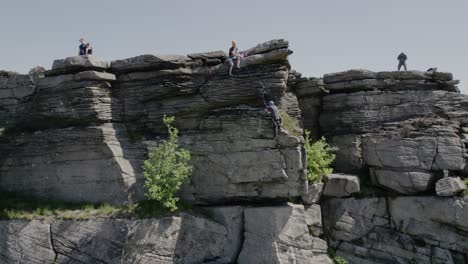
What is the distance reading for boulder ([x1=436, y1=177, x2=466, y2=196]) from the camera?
61.7 ft

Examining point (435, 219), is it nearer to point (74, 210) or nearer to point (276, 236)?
point (276, 236)

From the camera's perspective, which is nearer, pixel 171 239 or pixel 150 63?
pixel 171 239

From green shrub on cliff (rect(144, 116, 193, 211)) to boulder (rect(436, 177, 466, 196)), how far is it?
12.5 meters

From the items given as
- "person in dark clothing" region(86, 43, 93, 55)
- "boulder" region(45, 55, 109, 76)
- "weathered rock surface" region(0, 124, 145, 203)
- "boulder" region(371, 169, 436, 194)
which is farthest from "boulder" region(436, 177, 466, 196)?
"person in dark clothing" region(86, 43, 93, 55)

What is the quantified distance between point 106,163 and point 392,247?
48.9 ft

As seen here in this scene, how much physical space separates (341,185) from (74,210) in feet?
43.7

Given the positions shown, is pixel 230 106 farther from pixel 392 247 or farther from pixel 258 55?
pixel 392 247

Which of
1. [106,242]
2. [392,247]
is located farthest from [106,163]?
[392,247]

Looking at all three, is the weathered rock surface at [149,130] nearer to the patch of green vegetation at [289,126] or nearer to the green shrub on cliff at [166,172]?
the patch of green vegetation at [289,126]

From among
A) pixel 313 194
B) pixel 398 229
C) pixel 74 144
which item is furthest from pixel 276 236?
pixel 74 144

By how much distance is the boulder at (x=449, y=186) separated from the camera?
18.8m

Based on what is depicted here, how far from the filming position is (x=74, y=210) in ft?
58.3

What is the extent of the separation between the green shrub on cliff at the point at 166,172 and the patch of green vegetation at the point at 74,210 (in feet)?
1.68

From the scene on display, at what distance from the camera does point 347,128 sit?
71.3 feet
